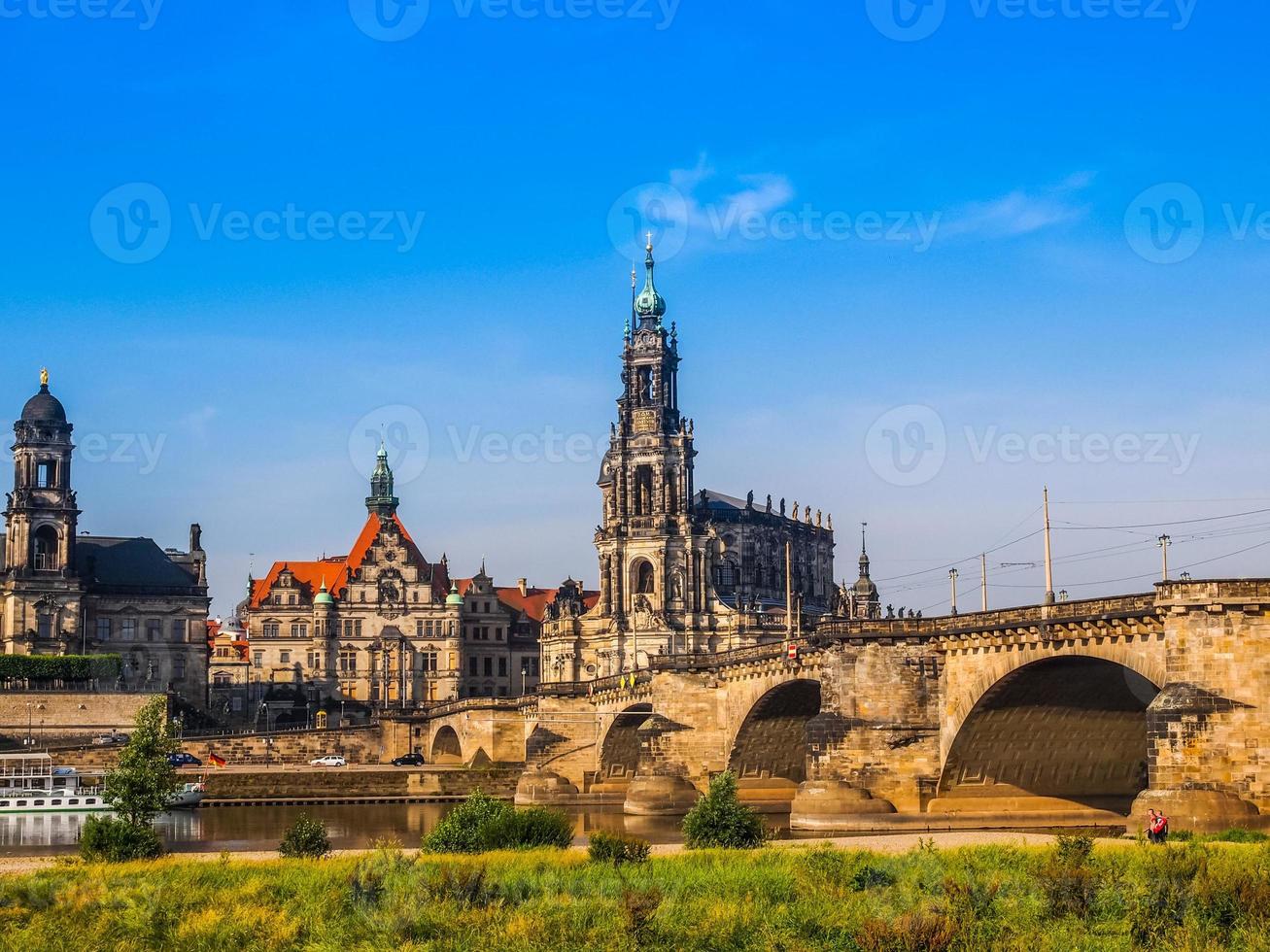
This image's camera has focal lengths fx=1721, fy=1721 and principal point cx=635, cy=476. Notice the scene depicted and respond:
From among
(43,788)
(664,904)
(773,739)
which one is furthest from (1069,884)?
(43,788)

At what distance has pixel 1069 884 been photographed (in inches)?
1273

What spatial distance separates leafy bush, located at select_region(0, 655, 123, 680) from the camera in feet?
395

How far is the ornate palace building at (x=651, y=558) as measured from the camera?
14162 cm

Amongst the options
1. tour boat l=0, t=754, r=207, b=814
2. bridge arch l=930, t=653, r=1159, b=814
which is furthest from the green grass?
tour boat l=0, t=754, r=207, b=814

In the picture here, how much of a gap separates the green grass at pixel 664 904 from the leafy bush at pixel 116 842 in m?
5.13

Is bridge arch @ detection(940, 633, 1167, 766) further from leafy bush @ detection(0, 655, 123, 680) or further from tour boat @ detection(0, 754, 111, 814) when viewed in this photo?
leafy bush @ detection(0, 655, 123, 680)

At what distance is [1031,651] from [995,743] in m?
7.33

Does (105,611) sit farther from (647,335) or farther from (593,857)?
(593,857)

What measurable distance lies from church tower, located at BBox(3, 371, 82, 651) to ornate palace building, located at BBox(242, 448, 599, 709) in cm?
2176

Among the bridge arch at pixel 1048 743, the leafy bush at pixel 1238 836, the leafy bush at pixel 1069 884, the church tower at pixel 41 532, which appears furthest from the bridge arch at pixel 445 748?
the leafy bush at pixel 1069 884

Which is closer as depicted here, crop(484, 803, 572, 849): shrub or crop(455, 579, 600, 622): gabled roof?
crop(484, 803, 572, 849): shrub

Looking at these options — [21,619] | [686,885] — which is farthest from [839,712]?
[21,619]

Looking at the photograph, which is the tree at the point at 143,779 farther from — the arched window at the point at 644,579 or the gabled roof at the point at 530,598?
the gabled roof at the point at 530,598

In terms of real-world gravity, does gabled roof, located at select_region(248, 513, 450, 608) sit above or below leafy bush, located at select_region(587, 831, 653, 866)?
above
